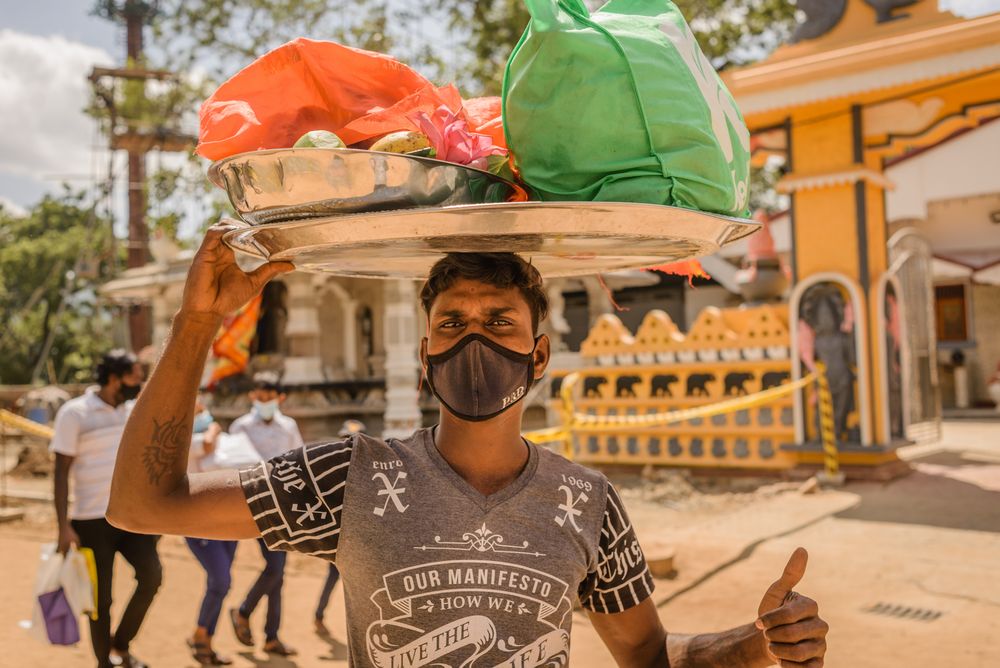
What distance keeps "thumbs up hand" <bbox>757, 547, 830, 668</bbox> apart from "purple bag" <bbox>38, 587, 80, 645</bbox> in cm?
420

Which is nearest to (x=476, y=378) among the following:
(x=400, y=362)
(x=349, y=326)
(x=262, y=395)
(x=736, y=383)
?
(x=262, y=395)

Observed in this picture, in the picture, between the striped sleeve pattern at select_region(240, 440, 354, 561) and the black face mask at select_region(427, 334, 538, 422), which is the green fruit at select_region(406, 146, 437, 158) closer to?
the black face mask at select_region(427, 334, 538, 422)

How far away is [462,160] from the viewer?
164cm

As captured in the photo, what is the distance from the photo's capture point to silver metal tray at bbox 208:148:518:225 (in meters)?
1.50

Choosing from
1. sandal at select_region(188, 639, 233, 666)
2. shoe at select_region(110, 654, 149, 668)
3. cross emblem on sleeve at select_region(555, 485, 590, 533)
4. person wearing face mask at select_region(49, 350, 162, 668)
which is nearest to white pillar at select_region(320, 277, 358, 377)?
sandal at select_region(188, 639, 233, 666)

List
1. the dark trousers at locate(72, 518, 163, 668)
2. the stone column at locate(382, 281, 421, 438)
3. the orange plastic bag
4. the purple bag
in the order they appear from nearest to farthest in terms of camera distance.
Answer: the orange plastic bag
the purple bag
the dark trousers at locate(72, 518, 163, 668)
the stone column at locate(382, 281, 421, 438)

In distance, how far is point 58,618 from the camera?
4.59m

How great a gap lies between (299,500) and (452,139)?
0.79m

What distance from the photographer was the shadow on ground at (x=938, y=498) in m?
7.71

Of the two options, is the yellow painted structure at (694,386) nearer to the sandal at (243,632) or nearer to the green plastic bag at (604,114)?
the sandal at (243,632)

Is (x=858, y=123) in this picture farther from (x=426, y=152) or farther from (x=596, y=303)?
(x=426, y=152)

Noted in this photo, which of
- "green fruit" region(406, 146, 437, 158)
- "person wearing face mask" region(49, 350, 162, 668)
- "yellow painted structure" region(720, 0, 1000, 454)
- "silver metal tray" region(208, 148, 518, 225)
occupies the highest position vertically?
"yellow painted structure" region(720, 0, 1000, 454)

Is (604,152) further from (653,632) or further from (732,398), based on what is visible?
(732,398)

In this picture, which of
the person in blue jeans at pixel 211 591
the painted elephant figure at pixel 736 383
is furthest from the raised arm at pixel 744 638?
the painted elephant figure at pixel 736 383
